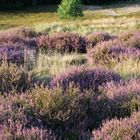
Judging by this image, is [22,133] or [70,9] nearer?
[22,133]

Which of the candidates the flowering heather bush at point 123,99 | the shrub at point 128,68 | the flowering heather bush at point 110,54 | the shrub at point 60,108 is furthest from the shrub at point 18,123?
the flowering heather bush at point 110,54

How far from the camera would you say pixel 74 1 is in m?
57.6

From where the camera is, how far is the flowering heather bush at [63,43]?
14281 millimetres

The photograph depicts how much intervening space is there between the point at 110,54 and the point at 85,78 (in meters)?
4.02

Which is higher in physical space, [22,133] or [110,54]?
[22,133]

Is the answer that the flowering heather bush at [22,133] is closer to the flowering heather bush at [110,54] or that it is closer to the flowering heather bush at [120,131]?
the flowering heather bush at [120,131]

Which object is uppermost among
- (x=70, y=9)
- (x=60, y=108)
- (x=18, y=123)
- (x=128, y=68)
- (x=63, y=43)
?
(x=18, y=123)

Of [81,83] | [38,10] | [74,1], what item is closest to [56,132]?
[81,83]

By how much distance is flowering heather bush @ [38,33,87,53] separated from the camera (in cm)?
1428

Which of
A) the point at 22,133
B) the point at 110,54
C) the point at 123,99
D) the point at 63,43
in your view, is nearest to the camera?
the point at 22,133

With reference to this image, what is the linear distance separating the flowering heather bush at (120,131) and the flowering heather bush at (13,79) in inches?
86.7

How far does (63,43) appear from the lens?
46.9ft

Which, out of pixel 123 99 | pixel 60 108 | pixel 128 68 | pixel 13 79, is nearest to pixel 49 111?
pixel 60 108

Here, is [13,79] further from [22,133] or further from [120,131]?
[120,131]
